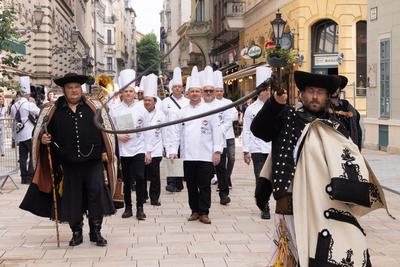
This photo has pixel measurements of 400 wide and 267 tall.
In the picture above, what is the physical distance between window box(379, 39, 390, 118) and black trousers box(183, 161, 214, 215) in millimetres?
11130

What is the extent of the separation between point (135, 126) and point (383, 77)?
1145cm

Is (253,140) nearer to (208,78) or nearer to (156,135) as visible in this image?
(208,78)

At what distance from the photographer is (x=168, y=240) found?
27.2 feet

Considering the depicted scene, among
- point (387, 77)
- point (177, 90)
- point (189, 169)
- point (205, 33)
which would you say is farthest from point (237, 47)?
point (189, 169)

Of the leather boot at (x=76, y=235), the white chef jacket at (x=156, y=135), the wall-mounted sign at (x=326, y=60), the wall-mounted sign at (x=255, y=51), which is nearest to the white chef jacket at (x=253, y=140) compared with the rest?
the white chef jacket at (x=156, y=135)

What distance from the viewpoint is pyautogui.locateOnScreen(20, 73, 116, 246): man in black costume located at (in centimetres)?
788

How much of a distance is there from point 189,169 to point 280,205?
14.3 ft

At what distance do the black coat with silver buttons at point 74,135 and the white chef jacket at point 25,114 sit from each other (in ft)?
22.1

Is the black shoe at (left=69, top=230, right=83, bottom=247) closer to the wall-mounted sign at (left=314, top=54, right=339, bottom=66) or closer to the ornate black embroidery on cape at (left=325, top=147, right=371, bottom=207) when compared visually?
the ornate black embroidery on cape at (left=325, top=147, right=371, bottom=207)

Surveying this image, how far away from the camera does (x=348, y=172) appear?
15.6ft

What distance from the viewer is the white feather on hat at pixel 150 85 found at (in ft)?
35.2

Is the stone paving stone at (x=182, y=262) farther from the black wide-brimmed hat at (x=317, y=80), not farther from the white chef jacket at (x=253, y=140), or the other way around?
the white chef jacket at (x=253, y=140)

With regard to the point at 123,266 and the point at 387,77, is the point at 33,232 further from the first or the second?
the point at 387,77

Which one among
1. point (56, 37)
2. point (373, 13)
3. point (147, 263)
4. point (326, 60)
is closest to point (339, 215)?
point (147, 263)
